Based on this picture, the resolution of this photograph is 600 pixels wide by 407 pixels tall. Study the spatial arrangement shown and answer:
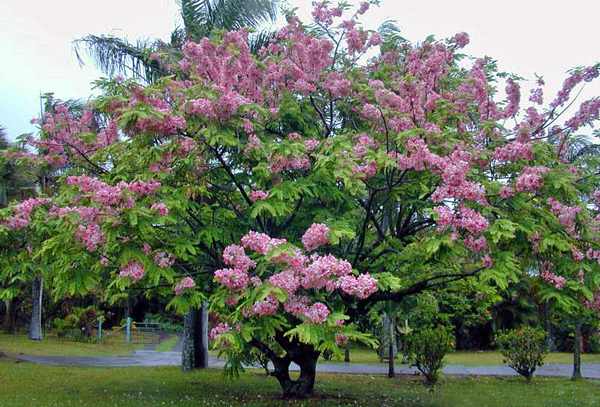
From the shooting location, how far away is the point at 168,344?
92.4 feet

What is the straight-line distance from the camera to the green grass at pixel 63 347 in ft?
67.8

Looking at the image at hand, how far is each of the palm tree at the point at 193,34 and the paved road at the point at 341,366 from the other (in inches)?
339

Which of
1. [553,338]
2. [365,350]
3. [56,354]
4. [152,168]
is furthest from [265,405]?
[553,338]

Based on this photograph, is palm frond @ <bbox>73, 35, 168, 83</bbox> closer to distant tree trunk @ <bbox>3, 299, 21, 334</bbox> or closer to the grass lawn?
the grass lawn

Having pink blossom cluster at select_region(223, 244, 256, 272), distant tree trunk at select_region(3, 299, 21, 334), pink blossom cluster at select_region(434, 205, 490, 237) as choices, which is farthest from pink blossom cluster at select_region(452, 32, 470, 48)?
distant tree trunk at select_region(3, 299, 21, 334)

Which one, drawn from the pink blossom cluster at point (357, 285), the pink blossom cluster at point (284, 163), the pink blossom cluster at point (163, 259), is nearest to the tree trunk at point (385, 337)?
the pink blossom cluster at point (284, 163)

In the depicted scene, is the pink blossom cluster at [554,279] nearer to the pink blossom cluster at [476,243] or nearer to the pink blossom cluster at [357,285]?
the pink blossom cluster at [476,243]

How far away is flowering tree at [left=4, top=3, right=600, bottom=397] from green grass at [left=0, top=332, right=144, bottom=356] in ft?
41.2

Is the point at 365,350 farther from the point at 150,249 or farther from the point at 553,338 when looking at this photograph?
the point at 150,249

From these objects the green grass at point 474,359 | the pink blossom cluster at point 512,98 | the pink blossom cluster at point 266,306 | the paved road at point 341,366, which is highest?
the pink blossom cluster at point 512,98

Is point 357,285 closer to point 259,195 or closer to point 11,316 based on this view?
point 259,195

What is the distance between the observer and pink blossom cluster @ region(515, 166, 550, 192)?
279 inches

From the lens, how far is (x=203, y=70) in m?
9.00

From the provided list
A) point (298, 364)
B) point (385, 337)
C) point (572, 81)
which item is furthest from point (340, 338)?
point (385, 337)
